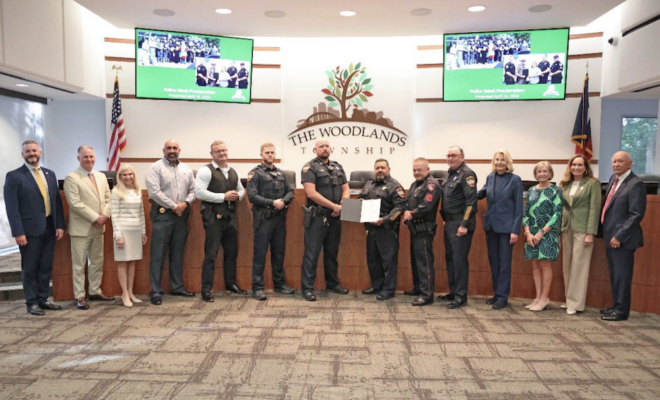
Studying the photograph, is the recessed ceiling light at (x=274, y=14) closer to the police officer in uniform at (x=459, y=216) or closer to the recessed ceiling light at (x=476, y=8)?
the recessed ceiling light at (x=476, y=8)

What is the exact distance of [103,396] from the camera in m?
2.69

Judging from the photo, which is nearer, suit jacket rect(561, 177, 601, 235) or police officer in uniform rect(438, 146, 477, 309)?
suit jacket rect(561, 177, 601, 235)

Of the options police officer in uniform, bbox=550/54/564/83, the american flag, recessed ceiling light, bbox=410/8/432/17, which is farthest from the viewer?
the american flag

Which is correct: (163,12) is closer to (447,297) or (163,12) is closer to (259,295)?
(259,295)

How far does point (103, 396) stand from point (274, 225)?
8.11 feet

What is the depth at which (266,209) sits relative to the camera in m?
4.84

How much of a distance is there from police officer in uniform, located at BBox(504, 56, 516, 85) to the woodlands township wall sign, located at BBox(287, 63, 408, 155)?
1745mm

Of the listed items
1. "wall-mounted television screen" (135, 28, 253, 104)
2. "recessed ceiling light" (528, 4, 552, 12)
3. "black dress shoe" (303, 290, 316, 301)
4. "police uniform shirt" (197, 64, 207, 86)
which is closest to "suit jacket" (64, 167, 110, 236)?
"black dress shoe" (303, 290, 316, 301)

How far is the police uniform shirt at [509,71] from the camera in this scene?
285 inches

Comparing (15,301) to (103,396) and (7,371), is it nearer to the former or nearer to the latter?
(7,371)

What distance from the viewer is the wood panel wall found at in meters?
4.78

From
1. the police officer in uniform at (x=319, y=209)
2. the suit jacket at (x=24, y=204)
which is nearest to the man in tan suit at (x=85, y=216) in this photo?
the suit jacket at (x=24, y=204)

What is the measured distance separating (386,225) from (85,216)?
286 centimetres

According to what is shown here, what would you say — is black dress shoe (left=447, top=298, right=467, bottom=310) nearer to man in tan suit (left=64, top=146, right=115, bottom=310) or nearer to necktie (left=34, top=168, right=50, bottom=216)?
man in tan suit (left=64, top=146, right=115, bottom=310)
